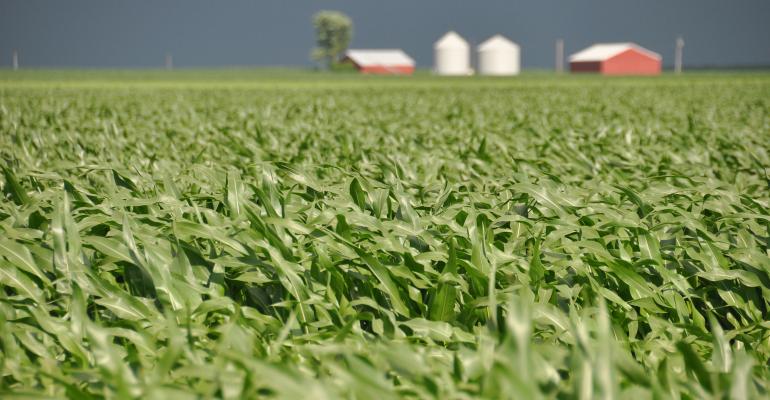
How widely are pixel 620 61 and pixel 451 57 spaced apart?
24.3 m

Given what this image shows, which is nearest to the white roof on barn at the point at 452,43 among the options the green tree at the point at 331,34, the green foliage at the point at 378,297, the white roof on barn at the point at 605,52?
the white roof on barn at the point at 605,52

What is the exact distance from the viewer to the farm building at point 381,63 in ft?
342

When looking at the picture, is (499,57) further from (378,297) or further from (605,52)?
(378,297)

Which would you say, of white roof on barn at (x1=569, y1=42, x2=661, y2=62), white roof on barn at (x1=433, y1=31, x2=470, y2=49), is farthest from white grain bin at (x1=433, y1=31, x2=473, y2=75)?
white roof on barn at (x1=569, y1=42, x2=661, y2=62)

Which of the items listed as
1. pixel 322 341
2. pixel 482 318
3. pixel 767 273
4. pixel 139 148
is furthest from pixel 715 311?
pixel 139 148

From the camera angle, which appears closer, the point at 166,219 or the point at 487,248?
the point at 487,248

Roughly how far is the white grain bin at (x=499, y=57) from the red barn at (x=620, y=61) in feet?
31.5

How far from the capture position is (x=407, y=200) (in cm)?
268

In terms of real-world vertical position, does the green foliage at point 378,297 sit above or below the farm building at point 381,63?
below

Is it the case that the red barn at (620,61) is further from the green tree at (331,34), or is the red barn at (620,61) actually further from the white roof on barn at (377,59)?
the green tree at (331,34)

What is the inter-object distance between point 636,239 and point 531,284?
68 centimetres

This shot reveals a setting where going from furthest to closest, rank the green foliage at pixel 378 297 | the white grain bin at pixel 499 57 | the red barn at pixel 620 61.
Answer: the white grain bin at pixel 499 57 → the red barn at pixel 620 61 → the green foliage at pixel 378 297

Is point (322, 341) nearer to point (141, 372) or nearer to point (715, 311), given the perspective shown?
point (141, 372)

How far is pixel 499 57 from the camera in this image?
338ft
